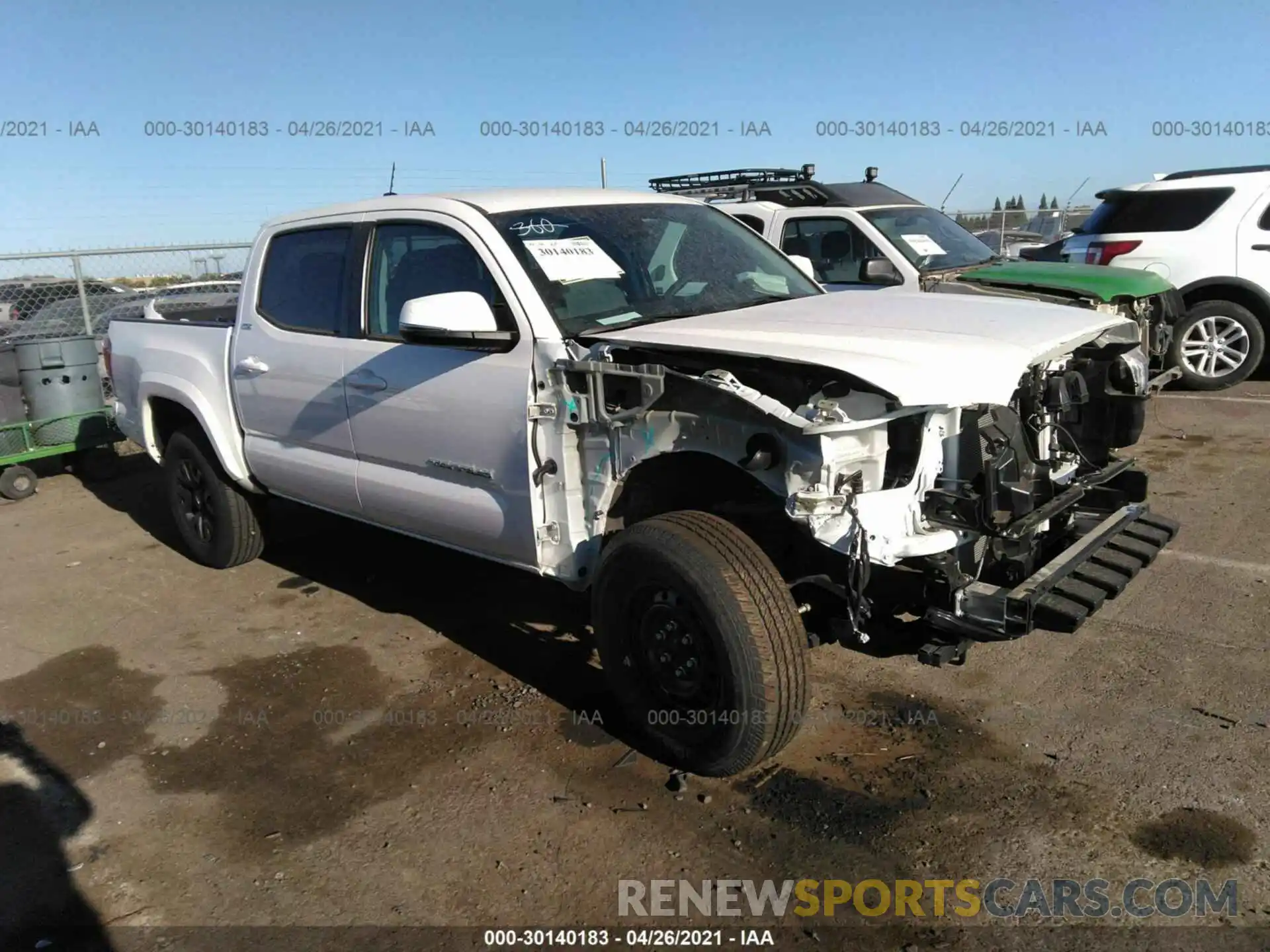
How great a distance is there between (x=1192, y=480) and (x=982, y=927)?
15.5 ft

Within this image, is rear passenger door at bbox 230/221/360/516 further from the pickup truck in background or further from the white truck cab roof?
the pickup truck in background

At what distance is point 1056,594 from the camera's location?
3.11m

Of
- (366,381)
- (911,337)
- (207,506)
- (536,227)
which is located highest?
(536,227)

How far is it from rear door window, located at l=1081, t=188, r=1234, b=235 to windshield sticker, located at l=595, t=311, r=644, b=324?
24.0 ft

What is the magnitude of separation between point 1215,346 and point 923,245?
304cm

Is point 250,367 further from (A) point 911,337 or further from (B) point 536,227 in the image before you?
(A) point 911,337

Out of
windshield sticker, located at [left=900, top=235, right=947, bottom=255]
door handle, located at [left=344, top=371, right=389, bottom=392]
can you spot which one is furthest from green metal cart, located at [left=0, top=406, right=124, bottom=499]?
windshield sticker, located at [left=900, top=235, right=947, bottom=255]

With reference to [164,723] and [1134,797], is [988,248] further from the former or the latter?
[164,723]

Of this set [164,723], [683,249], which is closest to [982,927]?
[683,249]

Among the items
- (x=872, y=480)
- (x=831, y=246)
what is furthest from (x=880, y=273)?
(x=872, y=480)

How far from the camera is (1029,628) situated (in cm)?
297

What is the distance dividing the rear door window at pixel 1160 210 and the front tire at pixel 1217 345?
0.79m

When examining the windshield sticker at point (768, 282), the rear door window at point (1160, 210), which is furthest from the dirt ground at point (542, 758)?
the rear door window at point (1160, 210)

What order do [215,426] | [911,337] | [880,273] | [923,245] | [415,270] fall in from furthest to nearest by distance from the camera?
[923,245] → [880,273] → [215,426] → [415,270] → [911,337]
